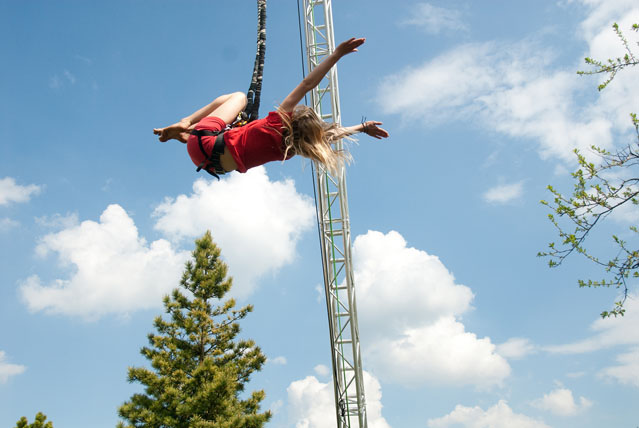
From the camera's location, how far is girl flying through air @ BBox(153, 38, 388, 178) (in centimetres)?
237

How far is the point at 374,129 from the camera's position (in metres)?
2.60

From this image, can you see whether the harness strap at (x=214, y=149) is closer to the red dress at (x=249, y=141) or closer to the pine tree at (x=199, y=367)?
the red dress at (x=249, y=141)

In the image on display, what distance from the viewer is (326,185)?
792 centimetres

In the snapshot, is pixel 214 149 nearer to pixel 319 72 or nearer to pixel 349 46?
pixel 319 72

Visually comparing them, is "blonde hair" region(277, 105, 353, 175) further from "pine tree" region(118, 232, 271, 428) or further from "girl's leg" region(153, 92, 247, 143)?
"pine tree" region(118, 232, 271, 428)

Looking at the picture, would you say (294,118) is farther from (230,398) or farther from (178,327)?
Answer: (178,327)

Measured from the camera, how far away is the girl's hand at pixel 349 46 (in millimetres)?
2209

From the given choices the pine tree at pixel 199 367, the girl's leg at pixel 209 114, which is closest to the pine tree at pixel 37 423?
the pine tree at pixel 199 367

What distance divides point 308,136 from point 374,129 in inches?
13.7

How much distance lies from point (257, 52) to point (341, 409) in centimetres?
586

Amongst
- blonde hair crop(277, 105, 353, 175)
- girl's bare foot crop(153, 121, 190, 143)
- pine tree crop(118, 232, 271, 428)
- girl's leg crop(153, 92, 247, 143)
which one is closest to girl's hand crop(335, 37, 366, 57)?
blonde hair crop(277, 105, 353, 175)

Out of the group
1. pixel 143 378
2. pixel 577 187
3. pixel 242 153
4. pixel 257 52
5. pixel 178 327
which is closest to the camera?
pixel 242 153

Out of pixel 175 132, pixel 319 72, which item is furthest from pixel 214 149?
pixel 319 72

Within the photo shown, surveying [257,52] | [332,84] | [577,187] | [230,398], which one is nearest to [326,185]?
[332,84]
